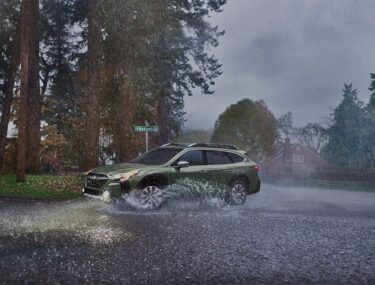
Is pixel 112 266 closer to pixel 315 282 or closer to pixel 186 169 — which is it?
pixel 315 282

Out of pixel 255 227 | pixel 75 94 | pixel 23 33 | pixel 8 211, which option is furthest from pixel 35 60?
pixel 255 227

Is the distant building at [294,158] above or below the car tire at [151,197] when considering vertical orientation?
above

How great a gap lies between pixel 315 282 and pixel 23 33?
634 inches

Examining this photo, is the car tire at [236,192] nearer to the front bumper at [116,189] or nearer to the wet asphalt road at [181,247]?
the wet asphalt road at [181,247]

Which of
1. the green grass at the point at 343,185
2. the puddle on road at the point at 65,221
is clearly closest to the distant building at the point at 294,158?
the green grass at the point at 343,185

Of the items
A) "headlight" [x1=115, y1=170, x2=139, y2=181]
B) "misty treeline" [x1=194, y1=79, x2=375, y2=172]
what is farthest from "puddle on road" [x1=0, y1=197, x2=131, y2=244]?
"misty treeline" [x1=194, y1=79, x2=375, y2=172]

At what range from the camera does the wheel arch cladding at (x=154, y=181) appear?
38.6 feet

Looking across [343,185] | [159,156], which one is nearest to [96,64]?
[159,156]

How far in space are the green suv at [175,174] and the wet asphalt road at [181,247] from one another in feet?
1.83

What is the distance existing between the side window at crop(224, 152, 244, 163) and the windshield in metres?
1.56

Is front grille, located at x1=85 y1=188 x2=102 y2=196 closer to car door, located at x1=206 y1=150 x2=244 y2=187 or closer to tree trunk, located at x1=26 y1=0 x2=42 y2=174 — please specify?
car door, located at x1=206 y1=150 x2=244 y2=187

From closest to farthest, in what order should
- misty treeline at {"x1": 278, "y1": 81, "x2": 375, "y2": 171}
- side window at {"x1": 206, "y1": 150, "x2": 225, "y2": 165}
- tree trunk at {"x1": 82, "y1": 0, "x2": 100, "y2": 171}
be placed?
side window at {"x1": 206, "y1": 150, "x2": 225, "y2": 165}
tree trunk at {"x1": 82, "y1": 0, "x2": 100, "y2": 171}
misty treeline at {"x1": 278, "y1": 81, "x2": 375, "y2": 171}

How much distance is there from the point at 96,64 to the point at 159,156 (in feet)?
29.3

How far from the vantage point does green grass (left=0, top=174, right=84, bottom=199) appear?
1535cm
